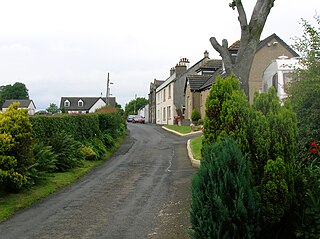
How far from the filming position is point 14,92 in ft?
369

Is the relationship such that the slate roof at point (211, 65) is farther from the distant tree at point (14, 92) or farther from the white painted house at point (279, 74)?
the distant tree at point (14, 92)

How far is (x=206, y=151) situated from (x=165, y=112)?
51678 millimetres

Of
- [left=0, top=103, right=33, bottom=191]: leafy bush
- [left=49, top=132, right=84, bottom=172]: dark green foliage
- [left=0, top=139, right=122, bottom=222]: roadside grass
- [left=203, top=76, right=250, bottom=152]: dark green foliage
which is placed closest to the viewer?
[left=203, top=76, right=250, bottom=152]: dark green foliage

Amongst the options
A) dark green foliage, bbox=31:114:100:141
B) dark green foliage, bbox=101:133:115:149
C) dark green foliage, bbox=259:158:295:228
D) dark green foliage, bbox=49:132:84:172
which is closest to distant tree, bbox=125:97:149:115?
dark green foliage, bbox=101:133:115:149

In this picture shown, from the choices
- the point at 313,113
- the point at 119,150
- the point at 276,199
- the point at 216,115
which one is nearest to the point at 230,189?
the point at 276,199

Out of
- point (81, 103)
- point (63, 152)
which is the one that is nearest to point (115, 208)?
point (63, 152)

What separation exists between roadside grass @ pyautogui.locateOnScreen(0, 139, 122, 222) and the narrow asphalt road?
27cm

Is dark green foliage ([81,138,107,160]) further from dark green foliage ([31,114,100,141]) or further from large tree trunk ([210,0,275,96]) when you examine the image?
large tree trunk ([210,0,275,96])

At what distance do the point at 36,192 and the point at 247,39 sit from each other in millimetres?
7006

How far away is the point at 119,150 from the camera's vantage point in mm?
24812

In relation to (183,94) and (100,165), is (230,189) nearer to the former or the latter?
(100,165)

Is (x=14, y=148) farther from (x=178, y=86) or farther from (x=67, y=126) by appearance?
(x=178, y=86)

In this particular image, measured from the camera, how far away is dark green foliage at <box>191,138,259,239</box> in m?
4.64

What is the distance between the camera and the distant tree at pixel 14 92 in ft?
365
